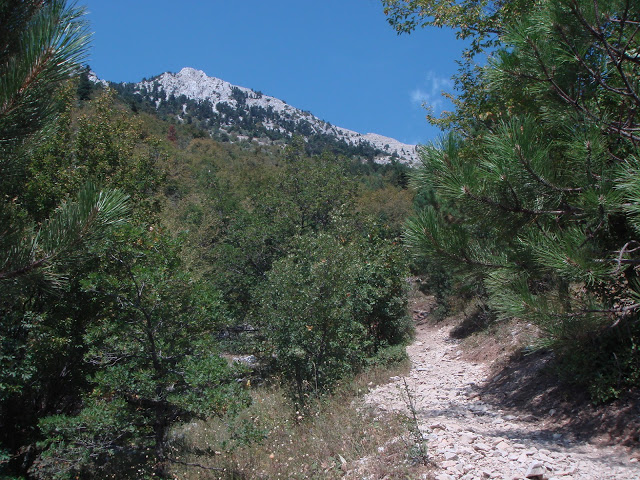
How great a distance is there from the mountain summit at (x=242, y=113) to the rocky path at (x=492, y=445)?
92711mm

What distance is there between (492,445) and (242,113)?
139 meters

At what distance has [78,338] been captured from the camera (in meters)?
7.11

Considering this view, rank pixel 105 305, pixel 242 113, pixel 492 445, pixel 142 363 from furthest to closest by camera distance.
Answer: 1. pixel 242 113
2. pixel 105 305
3. pixel 142 363
4. pixel 492 445

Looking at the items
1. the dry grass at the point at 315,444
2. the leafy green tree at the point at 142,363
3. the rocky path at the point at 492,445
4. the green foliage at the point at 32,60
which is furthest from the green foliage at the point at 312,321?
the green foliage at the point at 32,60

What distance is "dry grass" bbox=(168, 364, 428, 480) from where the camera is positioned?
16.2ft

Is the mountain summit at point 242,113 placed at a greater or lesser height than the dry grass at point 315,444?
greater

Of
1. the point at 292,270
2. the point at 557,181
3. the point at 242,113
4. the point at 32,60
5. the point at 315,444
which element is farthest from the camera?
the point at 242,113

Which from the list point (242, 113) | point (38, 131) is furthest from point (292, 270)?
point (242, 113)

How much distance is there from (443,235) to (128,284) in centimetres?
396

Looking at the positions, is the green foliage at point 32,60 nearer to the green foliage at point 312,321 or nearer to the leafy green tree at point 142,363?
the leafy green tree at point 142,363

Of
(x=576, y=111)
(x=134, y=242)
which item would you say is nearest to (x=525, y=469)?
(x=576, y=111)

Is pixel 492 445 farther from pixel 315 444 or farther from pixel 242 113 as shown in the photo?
pixel 242 113

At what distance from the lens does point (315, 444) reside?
5.95 meters

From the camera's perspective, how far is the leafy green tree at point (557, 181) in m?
4.15
